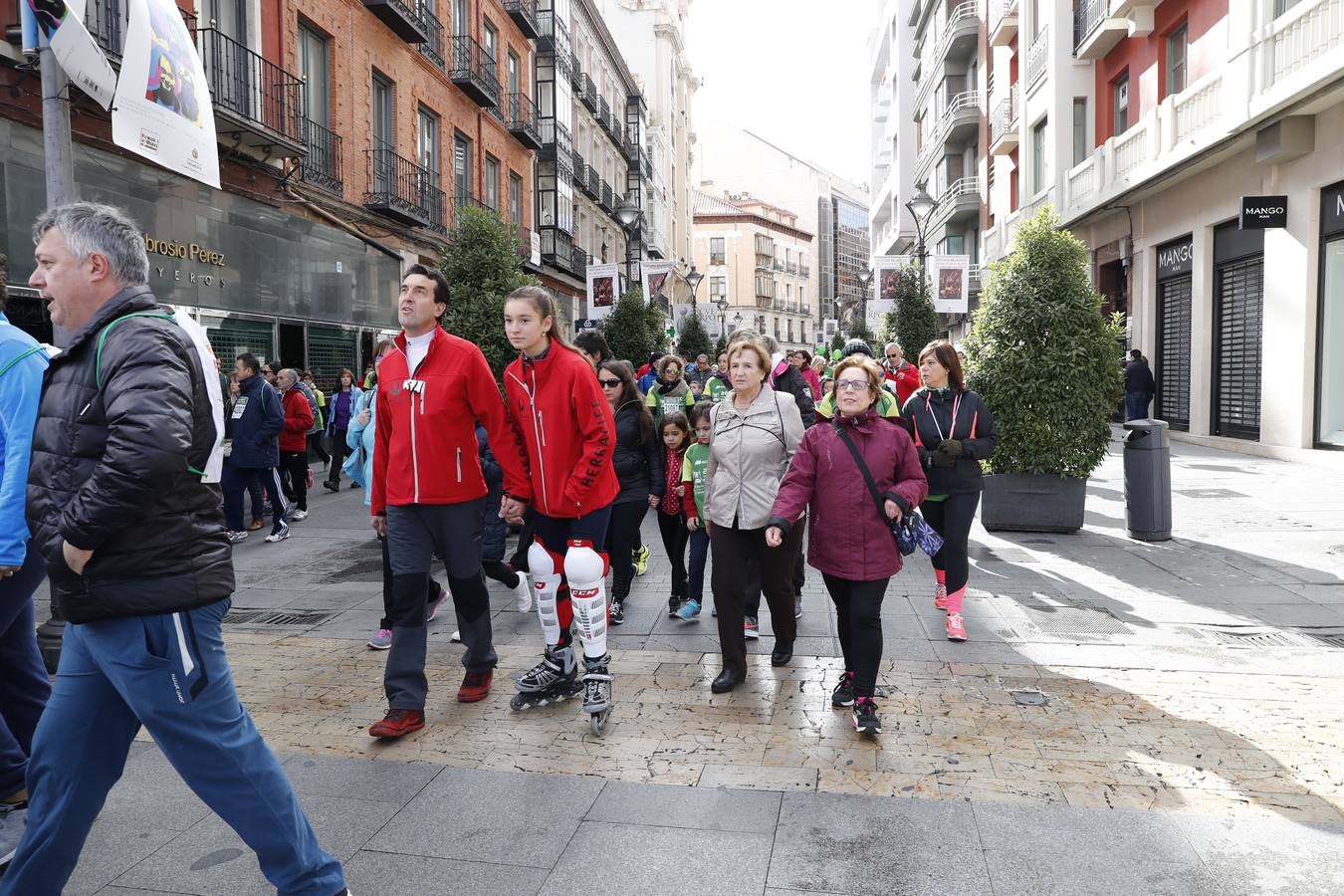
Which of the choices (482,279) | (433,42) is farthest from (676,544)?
(433,42)

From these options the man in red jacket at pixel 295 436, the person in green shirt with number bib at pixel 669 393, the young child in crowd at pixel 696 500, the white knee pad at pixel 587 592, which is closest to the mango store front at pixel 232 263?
the man in red jacket at pixel 295 436

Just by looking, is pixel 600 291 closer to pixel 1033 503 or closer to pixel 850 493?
pixel 1033 503

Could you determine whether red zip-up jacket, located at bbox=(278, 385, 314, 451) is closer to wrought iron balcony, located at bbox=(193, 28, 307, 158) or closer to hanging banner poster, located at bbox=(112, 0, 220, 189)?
wrought iron balcony, located at bbox=(193, 28, 307, 158)

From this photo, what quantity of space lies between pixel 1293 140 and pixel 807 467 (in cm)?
1331

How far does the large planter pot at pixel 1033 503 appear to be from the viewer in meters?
9.25

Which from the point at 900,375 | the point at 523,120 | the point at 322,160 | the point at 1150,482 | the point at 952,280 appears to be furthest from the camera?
the point at 523,120

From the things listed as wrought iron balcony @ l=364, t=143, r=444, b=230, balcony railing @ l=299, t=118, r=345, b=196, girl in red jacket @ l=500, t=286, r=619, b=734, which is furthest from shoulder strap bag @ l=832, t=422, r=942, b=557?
wrought iron balcony @ l=364, t=143, r=444, b=230

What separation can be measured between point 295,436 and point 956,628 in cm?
835

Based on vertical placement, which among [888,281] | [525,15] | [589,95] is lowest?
[888,281]

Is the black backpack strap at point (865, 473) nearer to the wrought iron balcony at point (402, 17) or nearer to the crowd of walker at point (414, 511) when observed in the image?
the crowd of walker at point (414, 511)

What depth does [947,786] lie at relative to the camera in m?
3.73

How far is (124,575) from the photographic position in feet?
8.13

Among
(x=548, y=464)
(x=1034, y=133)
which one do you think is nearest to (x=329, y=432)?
(x=548, y=464)

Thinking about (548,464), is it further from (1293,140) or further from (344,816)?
(1293,140)
